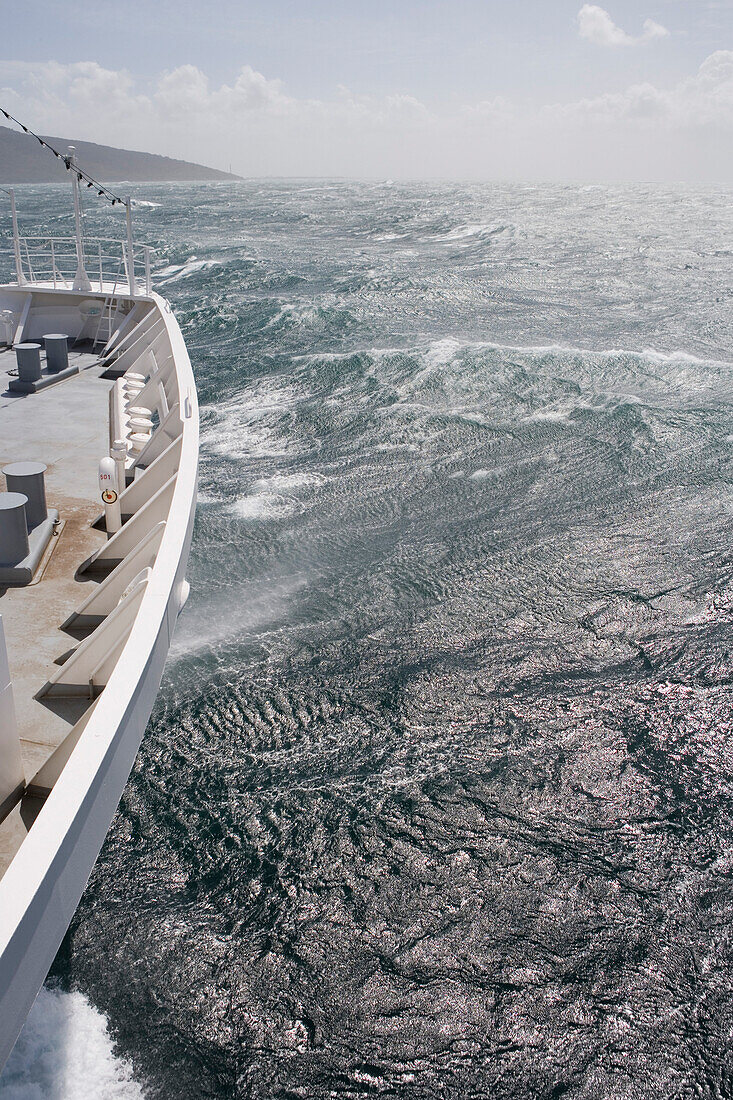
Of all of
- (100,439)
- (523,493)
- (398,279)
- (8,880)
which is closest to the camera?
(8,880)

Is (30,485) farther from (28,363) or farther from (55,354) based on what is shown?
(55,354)

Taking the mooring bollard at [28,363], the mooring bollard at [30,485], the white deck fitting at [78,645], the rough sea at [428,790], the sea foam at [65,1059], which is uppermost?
the mooring bollard at [28,363]

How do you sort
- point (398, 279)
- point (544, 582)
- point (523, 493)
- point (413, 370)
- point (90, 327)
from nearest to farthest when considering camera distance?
1. point (544, 582)
2. point (523, 493)
3. point (90, 327)
4. point (413, 370)
5. point (398, 279)

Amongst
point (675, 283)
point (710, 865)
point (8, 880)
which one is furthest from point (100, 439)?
point (675, 283)

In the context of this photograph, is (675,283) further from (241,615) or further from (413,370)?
(241,615)

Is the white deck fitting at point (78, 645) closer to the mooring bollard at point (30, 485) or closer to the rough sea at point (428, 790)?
the mooring bollard at point (30, 485)

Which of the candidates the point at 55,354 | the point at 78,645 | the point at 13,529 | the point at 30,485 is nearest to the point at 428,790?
the point at 78,645

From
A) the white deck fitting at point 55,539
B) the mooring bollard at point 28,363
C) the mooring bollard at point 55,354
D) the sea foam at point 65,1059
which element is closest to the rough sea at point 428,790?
the sea foam at point 65,1059
